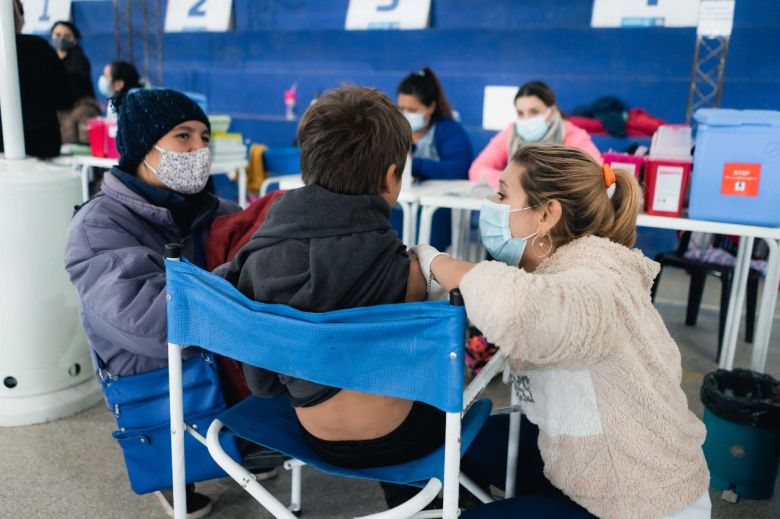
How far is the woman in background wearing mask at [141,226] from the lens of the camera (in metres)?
1.55

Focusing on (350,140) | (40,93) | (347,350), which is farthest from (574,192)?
(40,93)

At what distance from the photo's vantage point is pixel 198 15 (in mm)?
6508

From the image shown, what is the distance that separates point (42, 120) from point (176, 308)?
2.43 metres

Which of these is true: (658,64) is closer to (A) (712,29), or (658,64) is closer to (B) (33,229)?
(A) (712,29)

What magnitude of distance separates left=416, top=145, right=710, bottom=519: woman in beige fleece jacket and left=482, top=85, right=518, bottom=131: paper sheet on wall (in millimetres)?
4284

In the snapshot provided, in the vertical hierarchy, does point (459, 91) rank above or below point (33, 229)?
above

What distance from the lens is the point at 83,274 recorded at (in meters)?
1.63

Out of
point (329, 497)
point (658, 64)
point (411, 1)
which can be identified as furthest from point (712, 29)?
point (329, 497)

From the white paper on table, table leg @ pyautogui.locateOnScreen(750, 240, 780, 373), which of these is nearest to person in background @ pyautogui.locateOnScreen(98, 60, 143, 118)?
the white paper on table

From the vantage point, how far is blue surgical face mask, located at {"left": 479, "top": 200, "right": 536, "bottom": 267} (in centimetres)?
132

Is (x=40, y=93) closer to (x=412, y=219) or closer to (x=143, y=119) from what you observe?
(x=143, y=119)

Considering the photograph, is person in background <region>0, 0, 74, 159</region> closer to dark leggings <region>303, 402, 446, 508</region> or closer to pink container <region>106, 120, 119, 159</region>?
pink container <region>106, 120, 119, 159</region>

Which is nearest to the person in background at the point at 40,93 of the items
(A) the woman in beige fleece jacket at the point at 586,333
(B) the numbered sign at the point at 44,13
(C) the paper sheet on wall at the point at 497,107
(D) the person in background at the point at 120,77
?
(D) the person in background at the point at 120,77

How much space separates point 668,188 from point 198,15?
17.6ft
